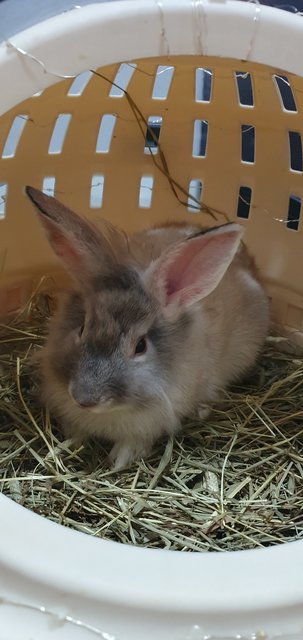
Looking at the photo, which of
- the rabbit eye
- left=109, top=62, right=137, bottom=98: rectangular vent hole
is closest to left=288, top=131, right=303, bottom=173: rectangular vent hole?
left=109, top=62, right=137, bottom=98: rectangular vent hole

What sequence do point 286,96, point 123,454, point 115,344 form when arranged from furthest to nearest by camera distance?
1. point 286,96
2. point 123,454
3. point 115,344

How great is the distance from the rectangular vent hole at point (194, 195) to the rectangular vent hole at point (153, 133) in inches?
8.2

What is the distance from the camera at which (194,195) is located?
2.78 metres

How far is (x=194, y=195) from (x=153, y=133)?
1.09 feet

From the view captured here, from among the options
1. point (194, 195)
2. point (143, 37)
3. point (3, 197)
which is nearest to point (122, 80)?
point (194, 195)

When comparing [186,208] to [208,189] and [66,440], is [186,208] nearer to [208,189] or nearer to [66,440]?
[208,189]

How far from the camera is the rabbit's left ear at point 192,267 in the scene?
5.73ft

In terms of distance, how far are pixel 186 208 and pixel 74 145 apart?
1.54ft

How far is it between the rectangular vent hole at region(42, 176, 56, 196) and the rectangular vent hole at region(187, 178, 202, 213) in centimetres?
48

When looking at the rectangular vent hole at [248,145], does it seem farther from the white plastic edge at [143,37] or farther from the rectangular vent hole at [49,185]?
the white plastic edge at [143,37]

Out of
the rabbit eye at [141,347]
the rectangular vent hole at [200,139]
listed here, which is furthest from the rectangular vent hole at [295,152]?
the rabbit eye at [141,347]

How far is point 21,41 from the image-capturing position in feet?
5.44

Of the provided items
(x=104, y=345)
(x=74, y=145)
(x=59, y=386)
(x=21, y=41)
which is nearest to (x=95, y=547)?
(x=104, y=345)

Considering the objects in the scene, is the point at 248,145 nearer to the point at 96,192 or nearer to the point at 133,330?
the point at 96,192
